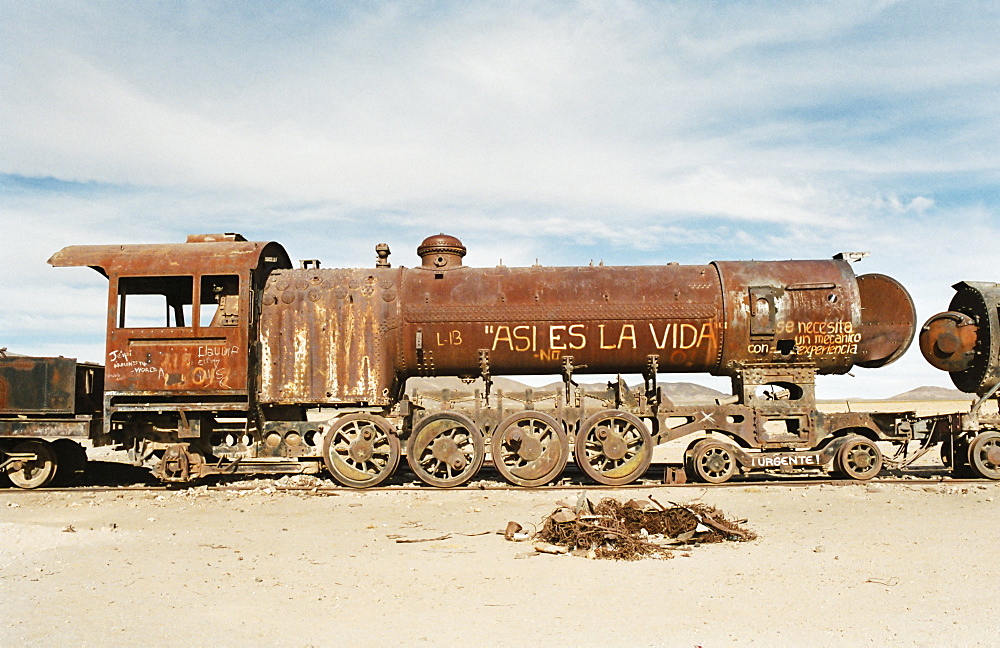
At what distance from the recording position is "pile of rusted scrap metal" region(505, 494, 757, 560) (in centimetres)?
710

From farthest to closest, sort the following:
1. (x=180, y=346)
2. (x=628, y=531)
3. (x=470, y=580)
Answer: (x=180, y=346) < (x=628, y=531) < (x=470, y=580)

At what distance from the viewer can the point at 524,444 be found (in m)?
11.1

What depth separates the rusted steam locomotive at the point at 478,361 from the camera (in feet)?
36.3

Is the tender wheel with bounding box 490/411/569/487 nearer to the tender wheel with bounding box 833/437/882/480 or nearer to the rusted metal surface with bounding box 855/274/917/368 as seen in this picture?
the tender wheel with bounding box 833/437/882/480

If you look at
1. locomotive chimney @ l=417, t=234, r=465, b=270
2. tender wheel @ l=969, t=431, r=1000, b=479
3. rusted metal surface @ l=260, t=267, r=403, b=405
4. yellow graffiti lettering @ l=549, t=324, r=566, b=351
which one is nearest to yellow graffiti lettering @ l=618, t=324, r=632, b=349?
yellow graffiti lettering @ l=549, t=324, r=566, b=351

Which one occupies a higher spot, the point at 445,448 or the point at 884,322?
the point at 884,322

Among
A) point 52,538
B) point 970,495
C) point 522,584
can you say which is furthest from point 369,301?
point 970,495

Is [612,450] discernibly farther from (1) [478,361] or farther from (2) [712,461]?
(1) [478,361]

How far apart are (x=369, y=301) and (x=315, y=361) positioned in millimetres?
1347

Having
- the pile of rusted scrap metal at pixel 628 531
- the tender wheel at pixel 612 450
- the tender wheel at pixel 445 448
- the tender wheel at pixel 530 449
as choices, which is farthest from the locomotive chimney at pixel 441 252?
the pile of rusted scrap metal at pixel 628 531

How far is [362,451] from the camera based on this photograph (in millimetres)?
11102

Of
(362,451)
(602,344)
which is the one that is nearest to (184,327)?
(362,451)

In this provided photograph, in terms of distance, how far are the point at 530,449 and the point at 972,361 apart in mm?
7766

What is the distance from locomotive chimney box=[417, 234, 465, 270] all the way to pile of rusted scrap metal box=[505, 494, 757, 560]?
5550mm
